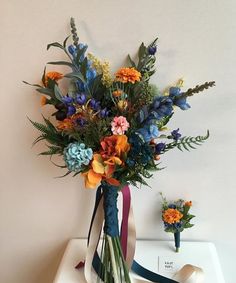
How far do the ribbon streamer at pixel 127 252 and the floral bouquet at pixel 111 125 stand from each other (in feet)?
0.12

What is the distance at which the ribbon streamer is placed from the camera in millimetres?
989

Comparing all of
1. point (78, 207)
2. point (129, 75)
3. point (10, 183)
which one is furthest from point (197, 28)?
point (10, 183)

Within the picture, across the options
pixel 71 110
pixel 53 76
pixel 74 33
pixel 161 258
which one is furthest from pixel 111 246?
pixel 74 33

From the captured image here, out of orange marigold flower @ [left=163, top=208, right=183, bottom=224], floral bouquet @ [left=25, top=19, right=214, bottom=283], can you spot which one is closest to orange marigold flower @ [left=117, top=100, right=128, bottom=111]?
floral bouquet @ [left=25, top=19, right=214, bottom=283]

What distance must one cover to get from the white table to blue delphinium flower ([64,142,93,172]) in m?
0.43

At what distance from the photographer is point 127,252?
3.42 feet

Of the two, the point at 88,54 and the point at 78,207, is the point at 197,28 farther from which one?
the point at 78,207

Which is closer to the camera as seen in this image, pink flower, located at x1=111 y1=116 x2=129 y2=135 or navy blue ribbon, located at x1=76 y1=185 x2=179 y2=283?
pink flower, located at x1=111 y1=116 x2=129 y2=135

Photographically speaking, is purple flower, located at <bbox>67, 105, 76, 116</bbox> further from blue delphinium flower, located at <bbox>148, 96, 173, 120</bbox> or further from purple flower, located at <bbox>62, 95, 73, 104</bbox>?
blue delphinium flower, located at <bbox>148, 96, 173, 120</bbox>

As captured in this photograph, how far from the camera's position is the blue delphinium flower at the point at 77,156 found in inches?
32.0

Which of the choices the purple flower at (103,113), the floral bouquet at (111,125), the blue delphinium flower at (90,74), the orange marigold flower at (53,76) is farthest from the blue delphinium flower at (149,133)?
the orange marigold flower at (53,76)

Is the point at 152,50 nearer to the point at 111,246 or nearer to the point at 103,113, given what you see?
the point at 103,113

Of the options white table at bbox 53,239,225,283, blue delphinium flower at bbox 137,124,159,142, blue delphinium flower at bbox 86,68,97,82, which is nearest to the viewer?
blue delphinium flower at bbox 137,124,159,142

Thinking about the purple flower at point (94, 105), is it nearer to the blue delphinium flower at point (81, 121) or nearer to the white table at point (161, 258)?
the blue delphinium flower at point (81, 121)
